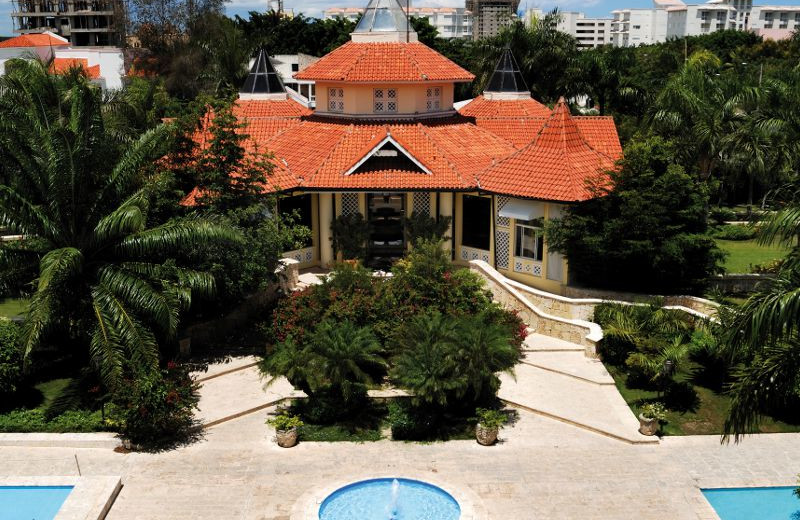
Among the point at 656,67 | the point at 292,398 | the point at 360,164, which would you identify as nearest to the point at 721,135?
the point at 360,164

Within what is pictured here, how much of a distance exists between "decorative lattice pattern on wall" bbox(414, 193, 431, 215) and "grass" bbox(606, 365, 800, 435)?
1036 centimetres

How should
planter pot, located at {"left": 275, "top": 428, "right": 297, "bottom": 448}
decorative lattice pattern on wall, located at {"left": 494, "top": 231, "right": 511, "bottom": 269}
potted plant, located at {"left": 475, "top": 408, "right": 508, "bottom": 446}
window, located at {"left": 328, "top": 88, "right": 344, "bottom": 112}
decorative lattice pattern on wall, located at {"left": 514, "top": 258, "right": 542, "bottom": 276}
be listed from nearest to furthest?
1. planter pot, located at {"left": 275, "top": 428, "right": 297, "bottom": 448}
2. potted plant, located at {"left": 475, "top": 408, "right": 508, "bottom": 446}
3. decorative lattice pattern on wall, located at {"left": 514, "top": 258, "right": 542, "bottom": 276}
4. decorative lattice pattern on wall, located at {"left": 494, "top": 231, "right": 511, "bottom": 269}
5. window, located at {"left": 328, "top": 88, "right": 344, "bottom": 112}

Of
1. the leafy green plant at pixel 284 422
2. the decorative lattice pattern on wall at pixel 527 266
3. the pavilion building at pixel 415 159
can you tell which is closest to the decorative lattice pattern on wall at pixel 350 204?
the pavilion building at pixel 415 159

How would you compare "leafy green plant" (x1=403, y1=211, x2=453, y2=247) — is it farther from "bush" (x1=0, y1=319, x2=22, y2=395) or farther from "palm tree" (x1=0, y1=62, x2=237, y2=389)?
"bush" (x1=0, y1=319, x2=22, y2=395)

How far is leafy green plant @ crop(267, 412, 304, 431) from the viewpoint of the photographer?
21625 mm

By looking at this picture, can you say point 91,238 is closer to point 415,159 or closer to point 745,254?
point 415,159

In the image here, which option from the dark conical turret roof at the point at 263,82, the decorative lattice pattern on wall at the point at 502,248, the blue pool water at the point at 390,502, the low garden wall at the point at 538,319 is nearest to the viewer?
the blue pool water at the point at 390,502

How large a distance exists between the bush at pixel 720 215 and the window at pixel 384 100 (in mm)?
17881

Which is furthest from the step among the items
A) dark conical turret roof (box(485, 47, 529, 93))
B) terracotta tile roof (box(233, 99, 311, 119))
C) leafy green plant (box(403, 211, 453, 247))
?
dark conical turret roof (box(485, 47, 529, 93))

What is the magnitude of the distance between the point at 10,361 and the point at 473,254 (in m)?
16.7

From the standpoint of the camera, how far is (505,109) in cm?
4103

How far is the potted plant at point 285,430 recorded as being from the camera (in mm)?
21500

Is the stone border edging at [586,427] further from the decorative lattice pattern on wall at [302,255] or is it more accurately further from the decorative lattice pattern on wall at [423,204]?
the decorative lattice pattern on wall at [302,255]

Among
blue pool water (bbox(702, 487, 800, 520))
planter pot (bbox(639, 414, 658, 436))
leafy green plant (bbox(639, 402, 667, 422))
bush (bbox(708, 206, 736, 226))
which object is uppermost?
bush (bbox(708, 206, 736, 226))
